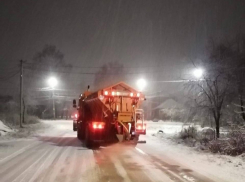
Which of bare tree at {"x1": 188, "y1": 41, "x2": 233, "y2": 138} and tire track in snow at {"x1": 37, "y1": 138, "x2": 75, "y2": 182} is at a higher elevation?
bare tree at {"x1": 188, "y1": 41, "x2": 233, "y2": 138}

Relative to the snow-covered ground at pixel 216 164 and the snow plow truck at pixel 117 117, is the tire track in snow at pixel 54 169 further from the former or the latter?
the snow-covered ground at pixel 216 164

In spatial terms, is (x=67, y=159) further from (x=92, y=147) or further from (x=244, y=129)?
(x=244, y=129)

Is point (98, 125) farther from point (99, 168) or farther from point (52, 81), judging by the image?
point (52, 81)

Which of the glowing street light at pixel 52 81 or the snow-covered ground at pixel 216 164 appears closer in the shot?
the snow-covered ground at pixel 216 164

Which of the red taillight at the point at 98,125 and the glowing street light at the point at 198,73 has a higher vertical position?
the glowing street light at the point at 198,73

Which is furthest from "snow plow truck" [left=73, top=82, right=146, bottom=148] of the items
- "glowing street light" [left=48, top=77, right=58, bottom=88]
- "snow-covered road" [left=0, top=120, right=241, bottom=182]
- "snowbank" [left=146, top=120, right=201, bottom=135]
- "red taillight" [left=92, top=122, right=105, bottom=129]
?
"glowing street light" [left=48, top=77, right=58, bottom=88]

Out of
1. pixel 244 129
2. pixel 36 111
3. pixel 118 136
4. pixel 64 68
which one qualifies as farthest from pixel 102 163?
pixel 36 111

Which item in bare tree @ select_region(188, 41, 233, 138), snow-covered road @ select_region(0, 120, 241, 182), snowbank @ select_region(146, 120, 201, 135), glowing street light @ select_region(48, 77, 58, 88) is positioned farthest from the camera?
glowing street light @ select_region(48, 77, 58, 88)

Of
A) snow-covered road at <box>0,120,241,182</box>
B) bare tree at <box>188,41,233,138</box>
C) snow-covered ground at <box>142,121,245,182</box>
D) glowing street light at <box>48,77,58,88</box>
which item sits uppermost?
glowing street light at <box>48,77,58,88</box>

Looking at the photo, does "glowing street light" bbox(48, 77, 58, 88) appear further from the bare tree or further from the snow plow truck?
the snow plow truck

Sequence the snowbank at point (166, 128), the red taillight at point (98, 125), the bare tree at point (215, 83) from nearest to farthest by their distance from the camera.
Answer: the red taillight at point (98, 125) < the bare tree at point (215, 83) < the snowbank at point (166, 128)

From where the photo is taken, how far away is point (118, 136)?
16.5 metres

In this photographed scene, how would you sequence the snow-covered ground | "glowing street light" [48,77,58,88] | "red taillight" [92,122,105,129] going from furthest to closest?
"glowing street light" [48,77,58,88] → "red taillight" [92,122,105,129] → the snow-covered ground

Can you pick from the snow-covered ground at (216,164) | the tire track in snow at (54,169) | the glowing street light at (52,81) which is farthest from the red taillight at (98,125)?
the glowing street light at (52,81)
